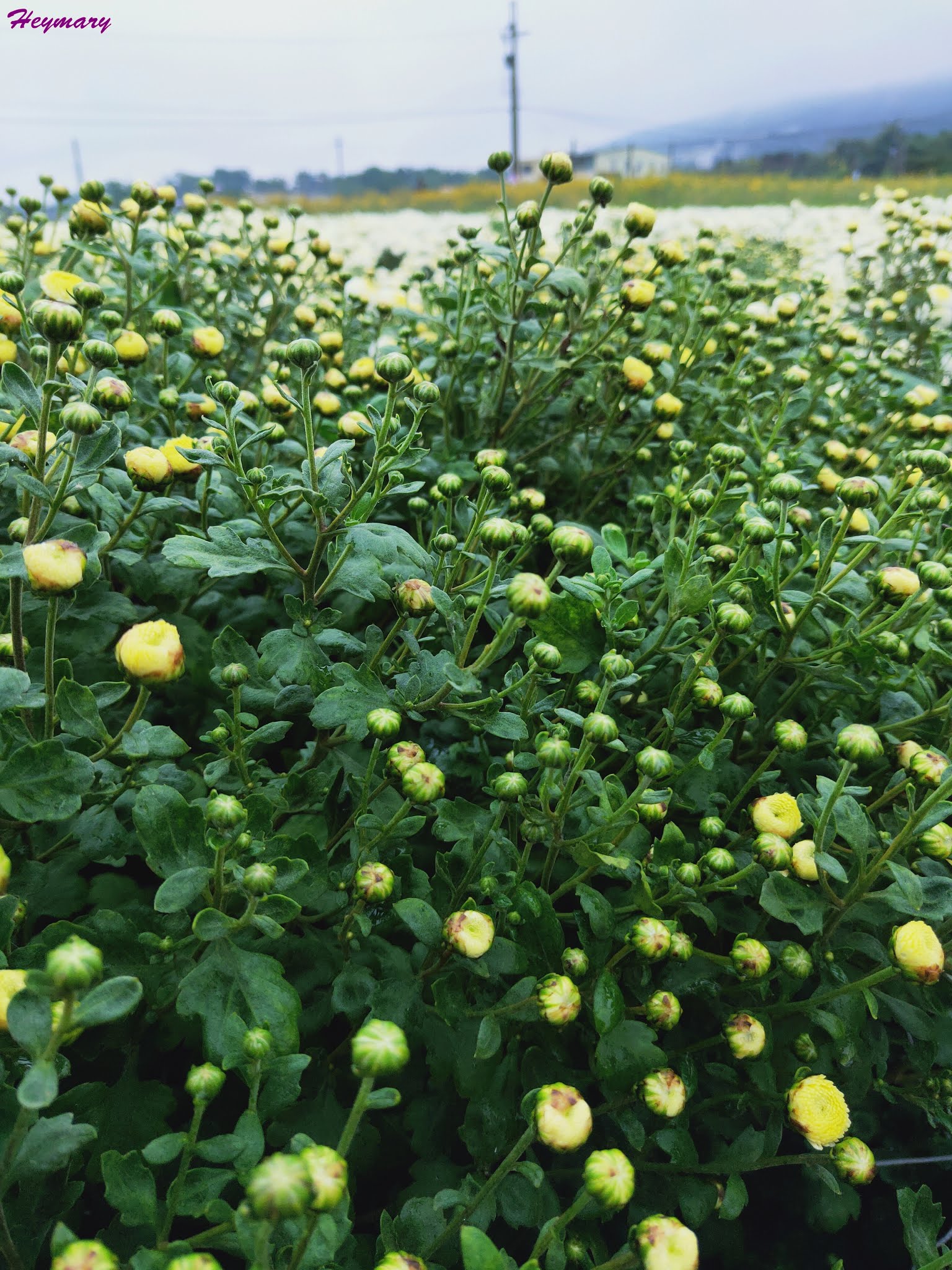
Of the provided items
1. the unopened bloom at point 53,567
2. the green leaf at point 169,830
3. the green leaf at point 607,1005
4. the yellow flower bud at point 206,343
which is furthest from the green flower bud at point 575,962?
the yellow flower bud at point 206,343

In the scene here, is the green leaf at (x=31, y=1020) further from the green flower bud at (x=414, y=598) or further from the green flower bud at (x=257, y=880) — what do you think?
the green flower bud at (x=414, y=598)

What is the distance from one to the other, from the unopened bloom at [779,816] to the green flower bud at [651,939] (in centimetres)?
23

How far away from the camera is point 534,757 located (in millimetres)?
1078

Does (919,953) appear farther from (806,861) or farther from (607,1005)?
(607,1005)

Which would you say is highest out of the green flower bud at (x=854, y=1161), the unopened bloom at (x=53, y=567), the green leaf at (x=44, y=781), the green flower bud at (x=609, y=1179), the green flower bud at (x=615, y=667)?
the unopened bloom at (x=53, y=567)

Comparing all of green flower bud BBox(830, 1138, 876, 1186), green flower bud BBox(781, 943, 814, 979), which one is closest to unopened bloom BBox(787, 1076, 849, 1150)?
green flower bud BBox(830, 1138, 876, 1186)

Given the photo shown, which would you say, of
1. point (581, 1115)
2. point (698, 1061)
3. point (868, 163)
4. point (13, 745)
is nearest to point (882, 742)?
point (698, 1061)

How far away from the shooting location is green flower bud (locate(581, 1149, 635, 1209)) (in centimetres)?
77

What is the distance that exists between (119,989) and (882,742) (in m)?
1.20

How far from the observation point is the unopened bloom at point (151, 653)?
Result: 2.95 ft

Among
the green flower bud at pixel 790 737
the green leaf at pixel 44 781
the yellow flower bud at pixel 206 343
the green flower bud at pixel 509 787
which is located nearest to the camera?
the green leaf at pixel 44 781

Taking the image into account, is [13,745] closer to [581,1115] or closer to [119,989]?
[119,989]

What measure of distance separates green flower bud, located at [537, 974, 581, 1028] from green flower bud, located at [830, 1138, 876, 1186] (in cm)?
37

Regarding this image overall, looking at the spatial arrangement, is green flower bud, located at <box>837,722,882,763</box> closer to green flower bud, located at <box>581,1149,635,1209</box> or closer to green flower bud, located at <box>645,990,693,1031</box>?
green flower bud, located at <box>645,990,693,1031</box>
